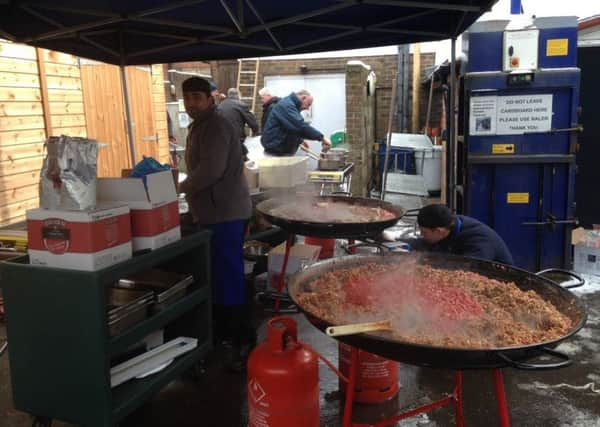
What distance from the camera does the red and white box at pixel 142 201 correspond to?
265cm

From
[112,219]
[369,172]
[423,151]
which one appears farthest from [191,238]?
[369,172]

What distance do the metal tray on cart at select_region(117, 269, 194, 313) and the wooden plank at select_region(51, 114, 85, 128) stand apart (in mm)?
4095

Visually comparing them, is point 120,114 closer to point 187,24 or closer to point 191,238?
point 187,24

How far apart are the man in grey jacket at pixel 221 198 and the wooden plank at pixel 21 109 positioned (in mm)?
3140

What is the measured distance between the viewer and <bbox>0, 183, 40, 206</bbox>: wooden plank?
219 inches

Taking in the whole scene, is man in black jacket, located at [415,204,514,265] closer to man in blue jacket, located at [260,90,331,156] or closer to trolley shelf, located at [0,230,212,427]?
trolley shelf, located at [0,230,212,427]

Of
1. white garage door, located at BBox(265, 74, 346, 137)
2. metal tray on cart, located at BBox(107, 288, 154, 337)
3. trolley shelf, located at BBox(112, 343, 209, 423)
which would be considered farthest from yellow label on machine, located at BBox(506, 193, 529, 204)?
white garage door, located at BBox(265, 74, 346, 137)

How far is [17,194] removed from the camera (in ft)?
18.9

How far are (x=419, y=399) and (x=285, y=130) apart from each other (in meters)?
3.98

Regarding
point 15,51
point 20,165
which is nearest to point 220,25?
point 15,51

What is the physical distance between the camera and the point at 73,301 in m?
2.36

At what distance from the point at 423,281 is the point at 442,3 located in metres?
1.80

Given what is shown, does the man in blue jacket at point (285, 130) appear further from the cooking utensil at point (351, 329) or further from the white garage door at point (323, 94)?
the white garage door at point (323, 94)

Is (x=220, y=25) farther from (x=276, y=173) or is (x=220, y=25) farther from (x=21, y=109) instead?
(x=21, y=109)
